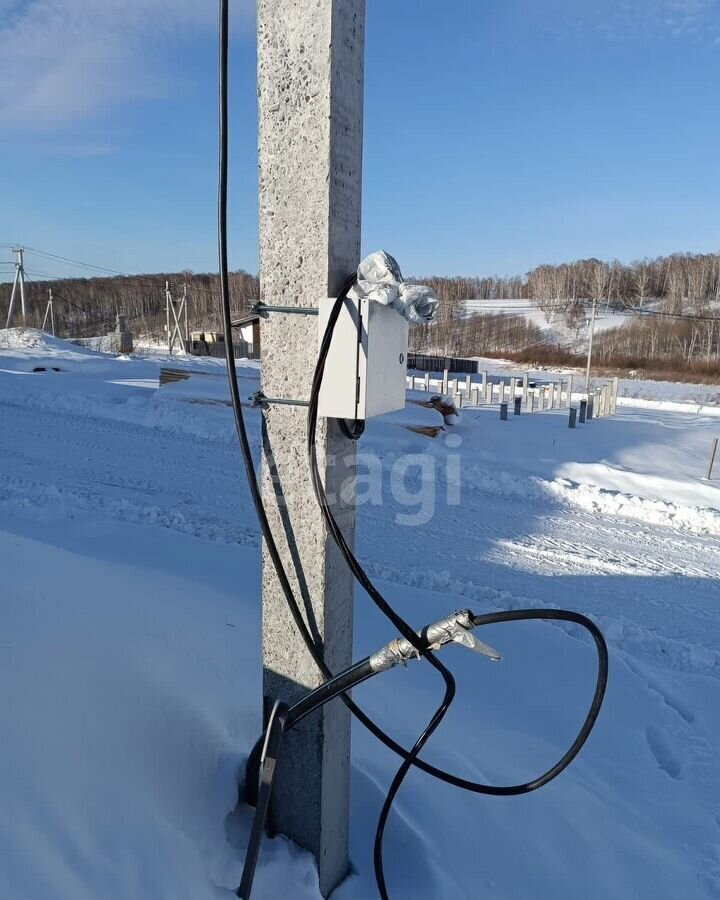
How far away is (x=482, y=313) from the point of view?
71.2 metres

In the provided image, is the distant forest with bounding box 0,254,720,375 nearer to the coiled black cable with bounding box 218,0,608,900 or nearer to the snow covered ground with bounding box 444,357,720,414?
the snow covered ground with bounding box 444,357,720,414

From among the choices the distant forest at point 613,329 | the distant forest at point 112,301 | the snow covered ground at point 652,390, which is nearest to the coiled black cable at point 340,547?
the snow covered ground at point 652,390

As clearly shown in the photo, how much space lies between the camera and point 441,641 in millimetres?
1718

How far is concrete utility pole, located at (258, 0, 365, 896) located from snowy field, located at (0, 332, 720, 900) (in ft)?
0.95

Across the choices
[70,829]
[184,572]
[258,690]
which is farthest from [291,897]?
[184,572]

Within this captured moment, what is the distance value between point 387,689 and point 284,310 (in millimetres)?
2409

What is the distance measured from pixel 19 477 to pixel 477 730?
6305mm

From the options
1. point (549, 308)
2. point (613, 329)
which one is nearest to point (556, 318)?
point (549, 308)

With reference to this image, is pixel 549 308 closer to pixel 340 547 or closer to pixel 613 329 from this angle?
pixel 613 329

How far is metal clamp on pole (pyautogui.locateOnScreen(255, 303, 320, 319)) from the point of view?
6.12 ft

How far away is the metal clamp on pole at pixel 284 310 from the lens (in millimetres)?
1865

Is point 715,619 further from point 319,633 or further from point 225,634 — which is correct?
point 319,633

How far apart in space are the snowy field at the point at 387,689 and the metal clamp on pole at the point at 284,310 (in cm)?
137

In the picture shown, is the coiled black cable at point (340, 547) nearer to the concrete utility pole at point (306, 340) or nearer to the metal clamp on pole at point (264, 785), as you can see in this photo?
the concrete utility pole at point (306, 340)
